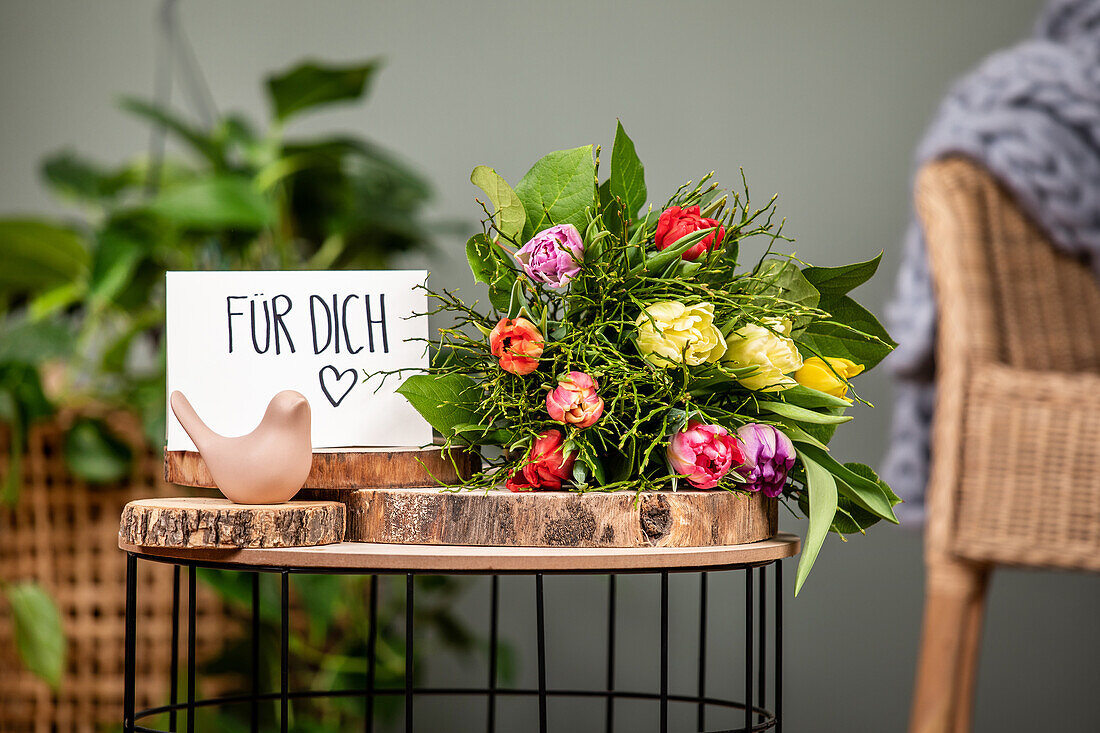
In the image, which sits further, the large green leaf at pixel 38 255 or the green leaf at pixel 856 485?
the large green leaf at pixel 38 255

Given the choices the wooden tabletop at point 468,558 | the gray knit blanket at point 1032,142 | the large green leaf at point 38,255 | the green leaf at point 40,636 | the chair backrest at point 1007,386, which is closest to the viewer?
the wooden tabletop at point 468,558

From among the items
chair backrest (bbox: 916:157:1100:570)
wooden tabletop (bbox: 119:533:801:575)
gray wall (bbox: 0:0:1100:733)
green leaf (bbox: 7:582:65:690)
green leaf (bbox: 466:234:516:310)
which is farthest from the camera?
gray wall (bbox: 0:0:1100:733)

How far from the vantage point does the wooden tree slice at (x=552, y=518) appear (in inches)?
23.6

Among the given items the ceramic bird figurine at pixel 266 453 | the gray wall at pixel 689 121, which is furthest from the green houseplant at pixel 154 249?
the ceramic bird figurine at pixel 266 453

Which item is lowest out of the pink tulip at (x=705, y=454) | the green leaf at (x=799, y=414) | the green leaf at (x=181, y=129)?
the pink tulip at (x=705, y=454)

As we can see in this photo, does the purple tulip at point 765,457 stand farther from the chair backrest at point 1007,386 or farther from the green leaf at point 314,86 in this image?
the green leaf at point 314,86

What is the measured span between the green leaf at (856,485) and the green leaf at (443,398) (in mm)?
230

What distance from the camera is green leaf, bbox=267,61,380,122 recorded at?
1.26 m

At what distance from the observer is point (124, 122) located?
A: 1.58m

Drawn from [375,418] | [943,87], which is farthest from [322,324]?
[943,87]

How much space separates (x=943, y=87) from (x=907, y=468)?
0.60m

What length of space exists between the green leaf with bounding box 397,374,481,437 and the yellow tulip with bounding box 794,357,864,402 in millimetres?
232

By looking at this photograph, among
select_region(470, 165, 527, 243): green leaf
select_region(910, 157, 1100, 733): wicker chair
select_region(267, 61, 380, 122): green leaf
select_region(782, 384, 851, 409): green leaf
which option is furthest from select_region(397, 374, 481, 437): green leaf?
select_region(267, 61, 380, 122): green leaf

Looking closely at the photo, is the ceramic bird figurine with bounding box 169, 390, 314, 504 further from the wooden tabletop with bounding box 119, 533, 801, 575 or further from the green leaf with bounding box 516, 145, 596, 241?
the green leaf with bounding box 516, 145, 596, 241
